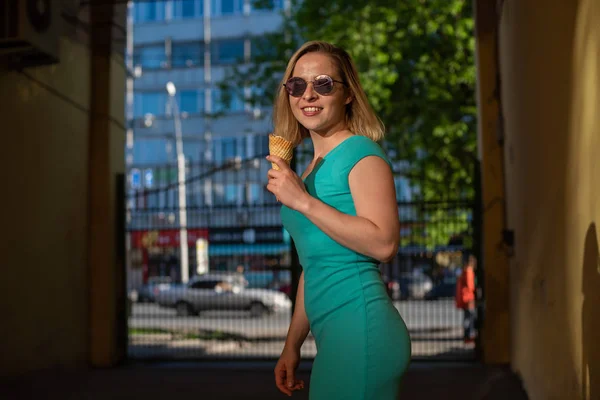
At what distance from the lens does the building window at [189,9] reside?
40406 mm

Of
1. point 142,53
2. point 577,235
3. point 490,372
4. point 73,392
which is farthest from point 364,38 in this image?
point 142,53

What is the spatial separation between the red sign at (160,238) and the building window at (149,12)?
30.4 meters

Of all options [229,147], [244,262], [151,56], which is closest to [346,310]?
[244,262]

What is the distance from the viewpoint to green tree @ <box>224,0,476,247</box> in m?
18.5

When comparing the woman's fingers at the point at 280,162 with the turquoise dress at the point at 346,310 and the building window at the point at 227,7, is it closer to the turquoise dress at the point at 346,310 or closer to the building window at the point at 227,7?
the turquoise dress at the point at 346,310

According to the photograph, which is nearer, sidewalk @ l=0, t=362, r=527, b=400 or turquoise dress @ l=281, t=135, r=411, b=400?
turquoise dress @ l=281, t=135, r=411, b=400

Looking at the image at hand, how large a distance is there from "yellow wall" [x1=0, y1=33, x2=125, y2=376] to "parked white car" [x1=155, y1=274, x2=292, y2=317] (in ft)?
6.00

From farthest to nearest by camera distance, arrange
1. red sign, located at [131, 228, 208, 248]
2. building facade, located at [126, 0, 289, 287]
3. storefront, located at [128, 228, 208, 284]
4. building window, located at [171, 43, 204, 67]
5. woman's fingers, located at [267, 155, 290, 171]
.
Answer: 1. building window, located at [171, 43, 204, 67]
2. building facade, located at [126, 0, 289, 287]
3. storefront, located at [128, 228, 208, 284]
4. red sign, located at [131, 228, 208, 248]
5. woman's fingers, located at [267, 155, 290, 171]

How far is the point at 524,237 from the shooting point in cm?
768

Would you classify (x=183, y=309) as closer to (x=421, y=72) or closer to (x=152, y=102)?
(x=421, y=72)

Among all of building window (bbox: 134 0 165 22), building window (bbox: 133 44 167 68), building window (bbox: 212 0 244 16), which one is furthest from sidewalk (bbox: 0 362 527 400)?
building window (bbox: 134 0 165 22)

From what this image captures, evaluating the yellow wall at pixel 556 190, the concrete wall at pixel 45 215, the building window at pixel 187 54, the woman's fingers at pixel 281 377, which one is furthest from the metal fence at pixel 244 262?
the building window at pixel 187 54

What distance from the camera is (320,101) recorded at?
2.53m

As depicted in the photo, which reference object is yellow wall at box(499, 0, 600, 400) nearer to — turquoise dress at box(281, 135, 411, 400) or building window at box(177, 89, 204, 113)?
turquoise dress at box(281, 135, 411, 400)
